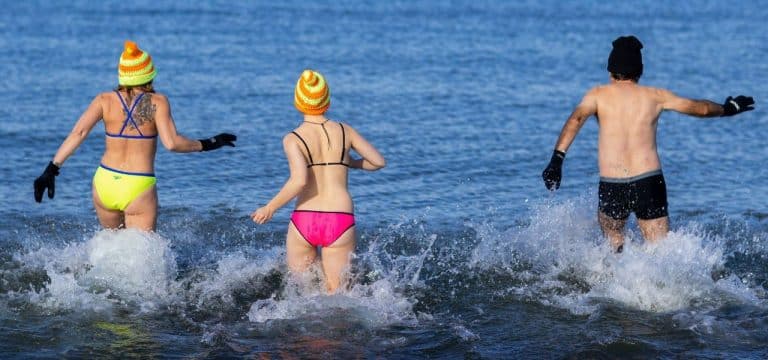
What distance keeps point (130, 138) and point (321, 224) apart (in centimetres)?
165

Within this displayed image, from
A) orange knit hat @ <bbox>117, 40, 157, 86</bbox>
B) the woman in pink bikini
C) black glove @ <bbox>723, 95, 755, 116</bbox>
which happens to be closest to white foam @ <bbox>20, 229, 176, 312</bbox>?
orange knit hat @ <bbox>117, 40, 157, 86</bbox>

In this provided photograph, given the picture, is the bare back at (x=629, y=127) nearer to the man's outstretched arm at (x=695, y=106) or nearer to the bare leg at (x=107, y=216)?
the man's outstretched arm at (x=695, y=106)

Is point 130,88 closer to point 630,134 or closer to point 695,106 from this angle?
point 630,134

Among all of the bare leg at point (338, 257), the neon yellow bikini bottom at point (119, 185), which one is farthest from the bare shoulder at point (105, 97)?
the bare leg at point (338, 257)

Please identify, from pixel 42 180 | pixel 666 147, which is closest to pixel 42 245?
pixel 42 180

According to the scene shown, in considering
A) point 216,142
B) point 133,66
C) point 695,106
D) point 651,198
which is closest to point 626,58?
point 695,106

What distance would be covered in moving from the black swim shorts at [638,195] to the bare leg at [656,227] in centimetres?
4

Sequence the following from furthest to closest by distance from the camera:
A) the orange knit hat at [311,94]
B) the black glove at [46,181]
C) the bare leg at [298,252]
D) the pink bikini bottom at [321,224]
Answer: the black glove at [46,181] → the bare leg at [298,252] → the pink bikini bottom at [321,224] → the orange knit hat at [311,94]

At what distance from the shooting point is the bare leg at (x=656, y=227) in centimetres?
860

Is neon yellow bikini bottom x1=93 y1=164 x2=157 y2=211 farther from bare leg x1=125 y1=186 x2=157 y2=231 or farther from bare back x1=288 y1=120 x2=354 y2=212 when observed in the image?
bare back x1=288 y1=120 x2=354 y2=212

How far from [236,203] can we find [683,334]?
17.7ft

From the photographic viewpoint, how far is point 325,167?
7820mm

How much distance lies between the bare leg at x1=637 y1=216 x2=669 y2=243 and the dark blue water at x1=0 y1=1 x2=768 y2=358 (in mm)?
80

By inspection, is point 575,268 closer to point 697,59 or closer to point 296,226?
point 296,226
